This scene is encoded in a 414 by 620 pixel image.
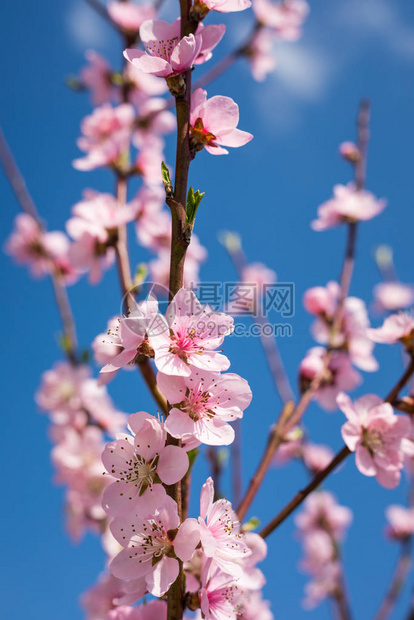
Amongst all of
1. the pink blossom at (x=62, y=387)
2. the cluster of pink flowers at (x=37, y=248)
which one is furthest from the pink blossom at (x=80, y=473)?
the cluster of pink flowers at (x=37, y=248)

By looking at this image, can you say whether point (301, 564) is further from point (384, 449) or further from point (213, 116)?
point (213, 116)

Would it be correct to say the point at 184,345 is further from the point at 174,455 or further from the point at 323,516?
the point at 323,516

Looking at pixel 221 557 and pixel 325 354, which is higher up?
pixel 221 557

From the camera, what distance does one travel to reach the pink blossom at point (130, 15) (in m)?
3.01

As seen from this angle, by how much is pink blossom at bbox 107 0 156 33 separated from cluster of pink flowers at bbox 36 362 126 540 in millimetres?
2154

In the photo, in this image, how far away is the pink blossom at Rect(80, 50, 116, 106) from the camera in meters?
3.44

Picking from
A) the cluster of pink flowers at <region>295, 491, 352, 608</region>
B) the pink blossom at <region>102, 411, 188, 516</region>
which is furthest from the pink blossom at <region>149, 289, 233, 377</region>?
the cluster of pink flowers at <region>295, 491, 352, 608</region>

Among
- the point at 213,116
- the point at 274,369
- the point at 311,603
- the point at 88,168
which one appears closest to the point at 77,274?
the point at 88,168

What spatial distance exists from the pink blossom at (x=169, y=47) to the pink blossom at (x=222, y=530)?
3.03ft

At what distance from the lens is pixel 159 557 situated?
40.6 inches

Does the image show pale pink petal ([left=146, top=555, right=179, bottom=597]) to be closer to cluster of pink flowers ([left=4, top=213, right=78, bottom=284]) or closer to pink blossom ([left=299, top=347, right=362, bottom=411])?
pink blossom ([left=299, top=347, right=362, bottom=411])

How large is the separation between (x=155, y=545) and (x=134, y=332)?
1.44ft

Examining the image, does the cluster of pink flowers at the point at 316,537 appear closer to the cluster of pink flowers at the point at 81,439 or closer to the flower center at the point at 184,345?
the cluster of pink flowers at the point at 81,439

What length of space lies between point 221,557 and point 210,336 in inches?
18.6
